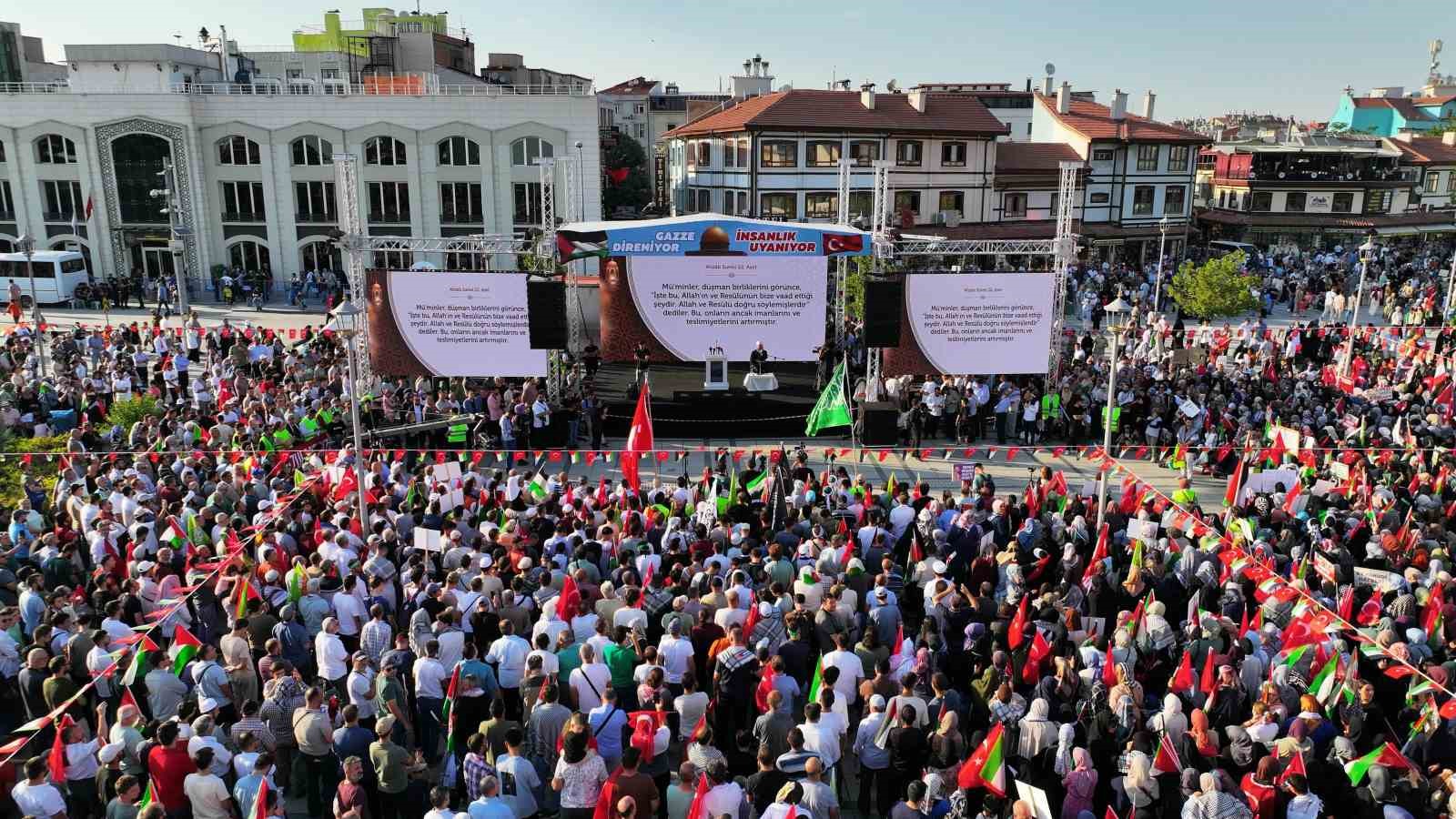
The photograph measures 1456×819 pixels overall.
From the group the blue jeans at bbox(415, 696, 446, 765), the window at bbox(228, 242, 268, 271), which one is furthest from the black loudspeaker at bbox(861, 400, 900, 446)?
the window at bbox(228, 242, 268, 271)

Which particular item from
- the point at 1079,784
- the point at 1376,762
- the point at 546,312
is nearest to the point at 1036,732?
the point at 1079,784

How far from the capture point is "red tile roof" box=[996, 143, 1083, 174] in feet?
147

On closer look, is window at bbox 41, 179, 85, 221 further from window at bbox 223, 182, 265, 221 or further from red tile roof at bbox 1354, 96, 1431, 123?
red tile roof at bbox 1354, 96, 1431, 123

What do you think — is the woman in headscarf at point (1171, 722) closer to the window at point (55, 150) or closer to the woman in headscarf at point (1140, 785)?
the woman in headscarf at point (1140, 785)

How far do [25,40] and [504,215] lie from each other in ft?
111

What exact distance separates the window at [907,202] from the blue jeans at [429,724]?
37.1 m

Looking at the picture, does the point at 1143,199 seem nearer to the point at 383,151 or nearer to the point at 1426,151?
the point at 1426,151

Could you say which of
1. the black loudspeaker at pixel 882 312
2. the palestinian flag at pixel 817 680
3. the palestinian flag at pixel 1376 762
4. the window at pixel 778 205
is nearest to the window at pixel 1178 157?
the window at pixel 778 205

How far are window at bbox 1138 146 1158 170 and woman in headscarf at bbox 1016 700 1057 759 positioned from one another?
4493 centimetres

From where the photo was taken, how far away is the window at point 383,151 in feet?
135

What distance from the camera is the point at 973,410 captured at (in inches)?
794

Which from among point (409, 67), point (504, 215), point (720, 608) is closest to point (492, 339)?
point (720, 608)

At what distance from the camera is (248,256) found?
4259cm

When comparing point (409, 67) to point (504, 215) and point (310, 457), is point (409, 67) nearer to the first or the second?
point (504, 215)
